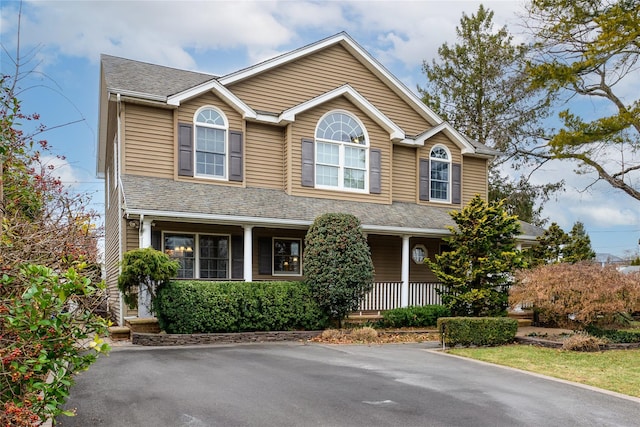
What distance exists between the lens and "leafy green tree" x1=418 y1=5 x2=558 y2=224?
2594 cm

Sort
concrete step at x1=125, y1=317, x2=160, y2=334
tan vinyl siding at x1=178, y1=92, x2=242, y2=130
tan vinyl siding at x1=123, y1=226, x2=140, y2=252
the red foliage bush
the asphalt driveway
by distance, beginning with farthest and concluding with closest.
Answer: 1. tan vinyl siding at x1=178, y1=92, x2=242, y2=130
2. tan vinyl siding at x1=123, y1=226, x2=140, y2=252
3. concrete step at x1=125, y1=317, x2=160, y2=334
4. the red foliage bush
5. the asphalt driveway

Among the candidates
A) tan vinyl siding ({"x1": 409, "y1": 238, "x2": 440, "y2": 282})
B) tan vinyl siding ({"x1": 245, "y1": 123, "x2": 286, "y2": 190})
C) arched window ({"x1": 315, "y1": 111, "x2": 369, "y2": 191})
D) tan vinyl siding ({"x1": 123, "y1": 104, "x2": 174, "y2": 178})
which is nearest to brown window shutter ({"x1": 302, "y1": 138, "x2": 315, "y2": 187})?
arched window ({"x1": 315, "y1": 111, "x2": 369, "y2": 191})

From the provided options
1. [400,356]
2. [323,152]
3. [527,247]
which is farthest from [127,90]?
[527,247]

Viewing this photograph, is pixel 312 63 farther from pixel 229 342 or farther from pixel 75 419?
pixel 75 419

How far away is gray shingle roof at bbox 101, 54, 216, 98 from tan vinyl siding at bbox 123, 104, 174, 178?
0.60 metres

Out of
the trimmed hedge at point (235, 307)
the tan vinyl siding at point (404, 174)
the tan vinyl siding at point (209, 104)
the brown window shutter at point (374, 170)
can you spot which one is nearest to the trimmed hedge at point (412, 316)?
the trimmed hedge at point (235, 307)

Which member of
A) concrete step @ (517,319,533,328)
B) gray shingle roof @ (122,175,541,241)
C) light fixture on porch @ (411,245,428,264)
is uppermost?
gray shingle roof @ (122,175,541,241)

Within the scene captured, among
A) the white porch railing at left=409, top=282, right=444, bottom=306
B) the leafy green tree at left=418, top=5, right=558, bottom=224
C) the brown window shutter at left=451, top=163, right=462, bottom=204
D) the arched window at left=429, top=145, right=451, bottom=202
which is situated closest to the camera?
the white porch railing at left=409, top=282, right=444, bottom=306

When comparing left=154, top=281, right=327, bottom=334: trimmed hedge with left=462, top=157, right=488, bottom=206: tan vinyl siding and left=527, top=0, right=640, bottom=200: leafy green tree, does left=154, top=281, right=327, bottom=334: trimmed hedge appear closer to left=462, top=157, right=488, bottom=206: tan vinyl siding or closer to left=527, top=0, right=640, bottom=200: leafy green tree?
left=462, top=157, right=488, bottom=206: tan vinyl siding

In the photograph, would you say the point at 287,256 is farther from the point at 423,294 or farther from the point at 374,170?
the point at 423,294

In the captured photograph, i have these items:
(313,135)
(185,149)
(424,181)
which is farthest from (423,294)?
(185,149)

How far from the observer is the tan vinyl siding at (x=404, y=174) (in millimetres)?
17656

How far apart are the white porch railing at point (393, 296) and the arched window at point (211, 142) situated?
565 cm

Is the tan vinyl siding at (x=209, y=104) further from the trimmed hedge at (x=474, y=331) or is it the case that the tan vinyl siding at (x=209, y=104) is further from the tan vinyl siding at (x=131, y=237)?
the trimmed hedge at (x=474, y=331)
